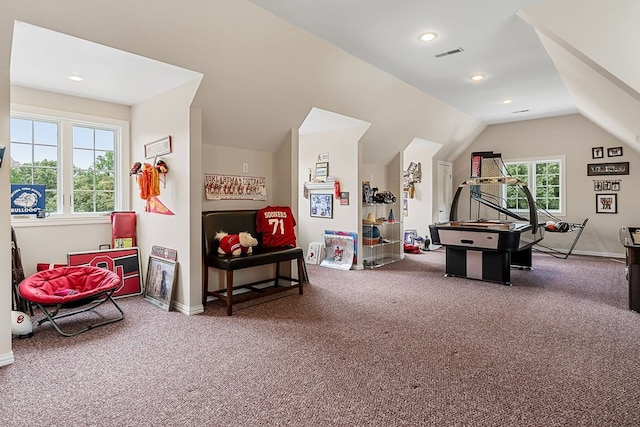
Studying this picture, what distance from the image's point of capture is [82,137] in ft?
14.5

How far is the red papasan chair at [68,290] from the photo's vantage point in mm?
3121

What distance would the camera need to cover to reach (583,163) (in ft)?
24.2

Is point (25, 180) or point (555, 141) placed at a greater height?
point (555, 141)

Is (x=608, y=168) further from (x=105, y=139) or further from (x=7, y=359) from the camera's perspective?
(x=7, y=359)

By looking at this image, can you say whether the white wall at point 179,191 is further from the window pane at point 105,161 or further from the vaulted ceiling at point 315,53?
the window pane at point 105,161

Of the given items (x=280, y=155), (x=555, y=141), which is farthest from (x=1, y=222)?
(x=555, y=141)

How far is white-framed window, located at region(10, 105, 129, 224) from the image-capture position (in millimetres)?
4023

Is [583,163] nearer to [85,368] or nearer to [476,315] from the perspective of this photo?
[476,315]

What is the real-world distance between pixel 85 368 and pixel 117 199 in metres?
2.71

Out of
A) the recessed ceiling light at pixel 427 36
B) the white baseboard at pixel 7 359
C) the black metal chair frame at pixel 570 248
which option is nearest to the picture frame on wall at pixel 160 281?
the white baseboard at pixel 7 359

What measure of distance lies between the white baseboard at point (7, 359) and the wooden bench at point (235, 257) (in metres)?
1.68

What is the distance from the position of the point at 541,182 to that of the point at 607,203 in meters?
1.24

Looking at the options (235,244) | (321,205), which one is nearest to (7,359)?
(235,244)

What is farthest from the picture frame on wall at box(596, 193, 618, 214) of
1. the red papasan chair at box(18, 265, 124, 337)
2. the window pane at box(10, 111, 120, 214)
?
the window pane at box(10, 111, 120, 214)
